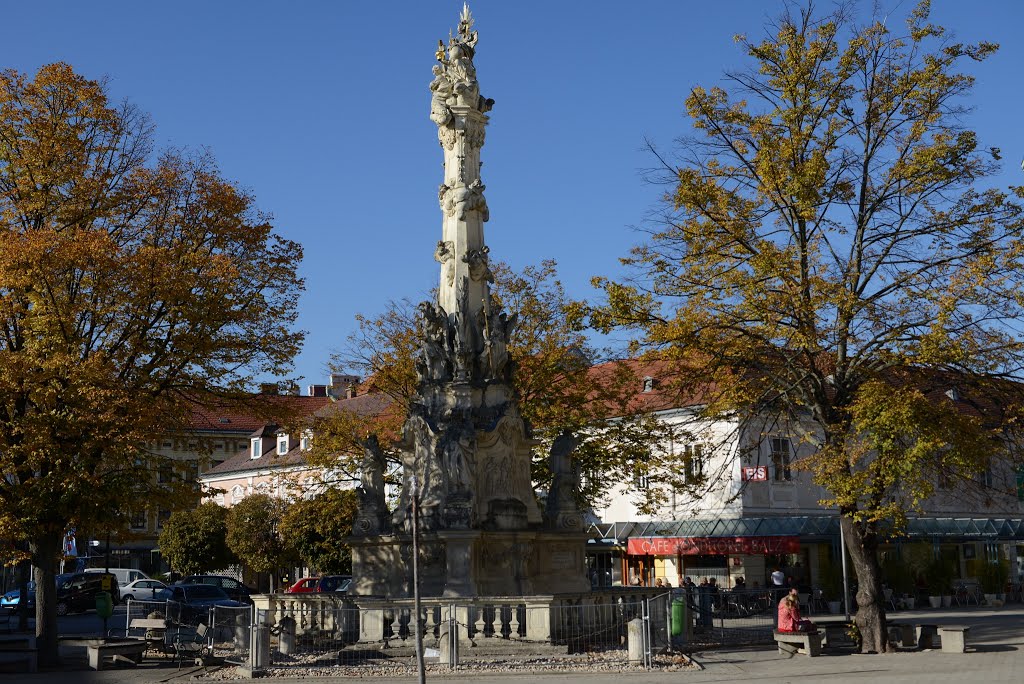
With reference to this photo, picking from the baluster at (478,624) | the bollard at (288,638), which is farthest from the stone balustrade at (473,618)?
the bollard at (288,638)

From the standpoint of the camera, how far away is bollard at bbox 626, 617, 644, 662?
18453mm

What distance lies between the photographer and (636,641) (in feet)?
60.5

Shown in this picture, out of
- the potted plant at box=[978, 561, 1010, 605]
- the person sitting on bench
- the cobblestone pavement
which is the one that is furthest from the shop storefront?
the person sitting on bench

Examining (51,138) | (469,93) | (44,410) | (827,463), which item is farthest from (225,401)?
(827,463)

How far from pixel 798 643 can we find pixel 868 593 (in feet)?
5.07

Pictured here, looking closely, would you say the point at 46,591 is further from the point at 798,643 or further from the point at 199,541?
the point at 199,541

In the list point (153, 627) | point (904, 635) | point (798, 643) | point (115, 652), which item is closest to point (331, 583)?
point (153, 627)

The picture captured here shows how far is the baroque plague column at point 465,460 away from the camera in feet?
68.9

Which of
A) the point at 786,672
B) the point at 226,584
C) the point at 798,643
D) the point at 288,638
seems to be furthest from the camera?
the point at 226,584

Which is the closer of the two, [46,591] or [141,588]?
[46,591]

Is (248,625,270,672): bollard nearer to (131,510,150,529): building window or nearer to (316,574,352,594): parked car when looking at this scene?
(131,510,150,529): building window

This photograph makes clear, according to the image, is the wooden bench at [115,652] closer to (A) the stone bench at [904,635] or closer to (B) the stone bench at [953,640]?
(A) the stone bench at [904,635]

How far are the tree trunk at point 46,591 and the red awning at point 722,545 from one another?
82.1 feet

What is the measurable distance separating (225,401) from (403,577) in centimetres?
649
